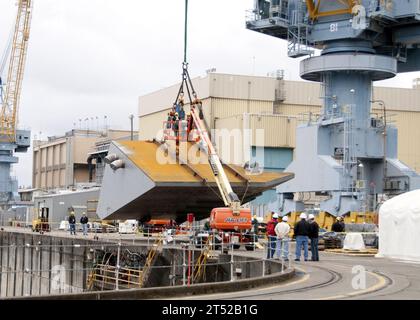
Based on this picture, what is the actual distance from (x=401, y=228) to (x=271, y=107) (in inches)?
2107

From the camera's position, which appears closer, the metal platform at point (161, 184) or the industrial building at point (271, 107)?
the metal platform at point (161, 184)

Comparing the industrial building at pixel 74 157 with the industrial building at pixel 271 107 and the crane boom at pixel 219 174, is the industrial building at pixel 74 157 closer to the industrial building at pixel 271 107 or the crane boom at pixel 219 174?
the industrial building at pixel 271 107

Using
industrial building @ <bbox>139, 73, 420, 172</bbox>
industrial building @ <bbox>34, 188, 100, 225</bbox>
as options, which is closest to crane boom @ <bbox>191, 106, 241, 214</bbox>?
industrial building @ <bbox>139, 73, 420, 172</bbox>

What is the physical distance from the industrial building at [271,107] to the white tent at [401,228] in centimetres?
4016

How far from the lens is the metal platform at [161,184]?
33.9 m

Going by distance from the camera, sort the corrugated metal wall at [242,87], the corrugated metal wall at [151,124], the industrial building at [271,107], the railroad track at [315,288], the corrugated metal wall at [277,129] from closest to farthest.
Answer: the railroad track at [315,288]
the corrugated metal wall at [277,129]
the industrial building at [271,107]
the corrugated metal wall at [242,87]
the corrugated metal wall at [151,124]

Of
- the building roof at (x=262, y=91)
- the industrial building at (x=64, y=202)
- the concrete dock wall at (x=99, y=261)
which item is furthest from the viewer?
the building roof at (x=262, y=91)

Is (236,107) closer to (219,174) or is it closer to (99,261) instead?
(99,261)

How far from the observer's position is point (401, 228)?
30484mm

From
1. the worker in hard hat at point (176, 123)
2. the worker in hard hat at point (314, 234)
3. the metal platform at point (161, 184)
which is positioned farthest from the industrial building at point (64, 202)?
the worker in hard hat at point (314, 234)

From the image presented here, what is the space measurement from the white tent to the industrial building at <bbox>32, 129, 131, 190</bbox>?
7429 cm

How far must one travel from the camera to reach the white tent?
2967 centimetres

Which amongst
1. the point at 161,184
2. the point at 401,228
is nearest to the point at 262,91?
the point at 161,184
